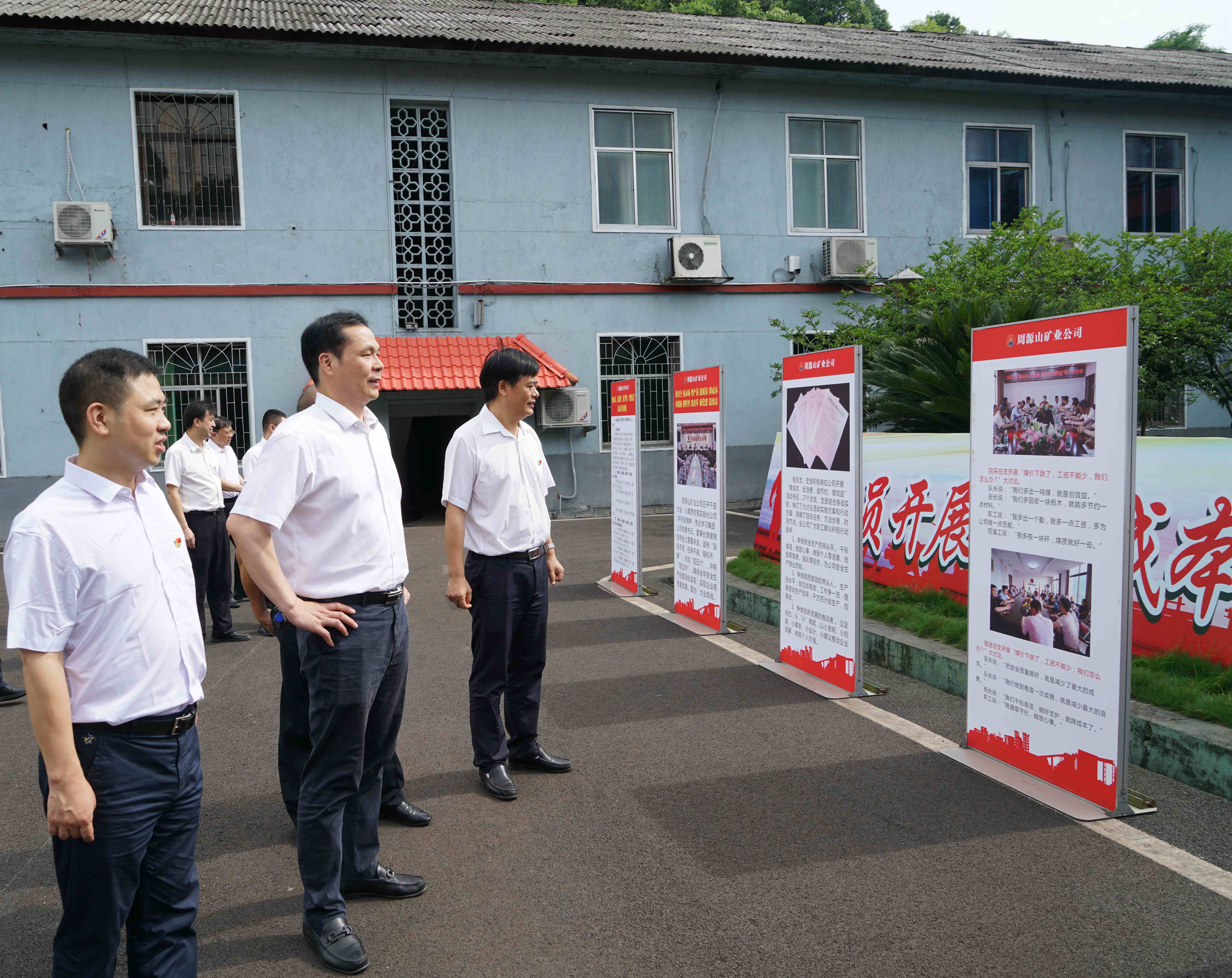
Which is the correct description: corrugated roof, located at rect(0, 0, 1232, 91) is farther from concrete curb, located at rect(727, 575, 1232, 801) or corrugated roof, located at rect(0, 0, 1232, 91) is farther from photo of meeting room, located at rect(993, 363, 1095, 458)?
photo of meeting room, located at rect(993, 363, 1095, 458)

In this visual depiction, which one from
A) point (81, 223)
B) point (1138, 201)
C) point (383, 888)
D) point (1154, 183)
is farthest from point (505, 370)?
point (1154, 183)

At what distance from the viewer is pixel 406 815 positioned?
4.22 m

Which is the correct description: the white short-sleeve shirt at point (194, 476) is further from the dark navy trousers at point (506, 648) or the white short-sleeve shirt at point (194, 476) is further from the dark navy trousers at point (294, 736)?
the dark navy trousers at point (294, 736)

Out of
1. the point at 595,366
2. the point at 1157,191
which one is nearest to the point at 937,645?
the point at 595,366

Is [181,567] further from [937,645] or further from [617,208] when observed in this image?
[617,208]

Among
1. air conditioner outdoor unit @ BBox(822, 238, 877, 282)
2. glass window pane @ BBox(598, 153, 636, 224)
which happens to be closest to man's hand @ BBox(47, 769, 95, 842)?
glass window pane @ BBox(598, 153, 636, 224)

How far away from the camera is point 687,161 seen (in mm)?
17547

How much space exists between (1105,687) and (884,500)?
4225mm

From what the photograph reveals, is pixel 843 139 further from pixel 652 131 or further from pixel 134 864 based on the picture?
pixel 134 864

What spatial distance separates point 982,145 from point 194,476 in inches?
653

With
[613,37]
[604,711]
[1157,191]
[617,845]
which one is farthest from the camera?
[1157,191]

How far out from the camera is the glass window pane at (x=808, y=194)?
18.2m

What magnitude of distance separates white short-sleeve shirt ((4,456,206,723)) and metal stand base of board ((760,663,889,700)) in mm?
4170

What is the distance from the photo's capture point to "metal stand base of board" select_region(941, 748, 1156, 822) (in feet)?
13.3
